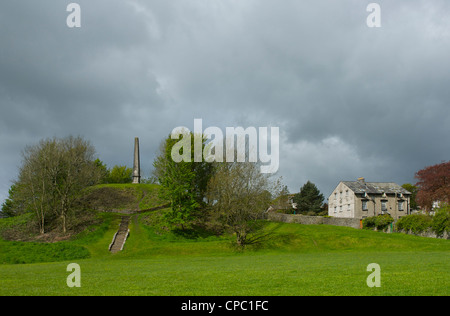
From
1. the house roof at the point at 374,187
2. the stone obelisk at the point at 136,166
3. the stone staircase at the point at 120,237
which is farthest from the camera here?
the stone obelisk at the point at 136,166

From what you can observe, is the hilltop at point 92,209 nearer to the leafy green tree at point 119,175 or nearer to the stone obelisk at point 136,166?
the stone obelisk at point 136,166

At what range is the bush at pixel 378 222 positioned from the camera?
6319cm

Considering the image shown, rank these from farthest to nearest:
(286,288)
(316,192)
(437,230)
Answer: (316,192), (437,230), (286,288)

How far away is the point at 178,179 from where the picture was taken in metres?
55.3

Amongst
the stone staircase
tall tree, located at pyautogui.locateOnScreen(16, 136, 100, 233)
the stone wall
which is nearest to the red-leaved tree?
the stone wall

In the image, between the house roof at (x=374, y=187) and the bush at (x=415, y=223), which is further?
the house roof at (x=374, y=187)

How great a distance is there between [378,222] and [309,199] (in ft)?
128

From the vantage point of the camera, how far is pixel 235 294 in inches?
444

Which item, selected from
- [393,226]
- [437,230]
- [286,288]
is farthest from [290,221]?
[286,288]

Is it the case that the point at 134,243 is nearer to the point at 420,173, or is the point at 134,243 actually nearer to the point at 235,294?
the point at 235,294

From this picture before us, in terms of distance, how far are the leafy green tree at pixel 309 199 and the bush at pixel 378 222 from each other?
117 feet

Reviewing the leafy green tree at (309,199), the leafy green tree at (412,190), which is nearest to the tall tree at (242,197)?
the leafy green tree at (309,199)

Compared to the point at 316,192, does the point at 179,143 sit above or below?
above
